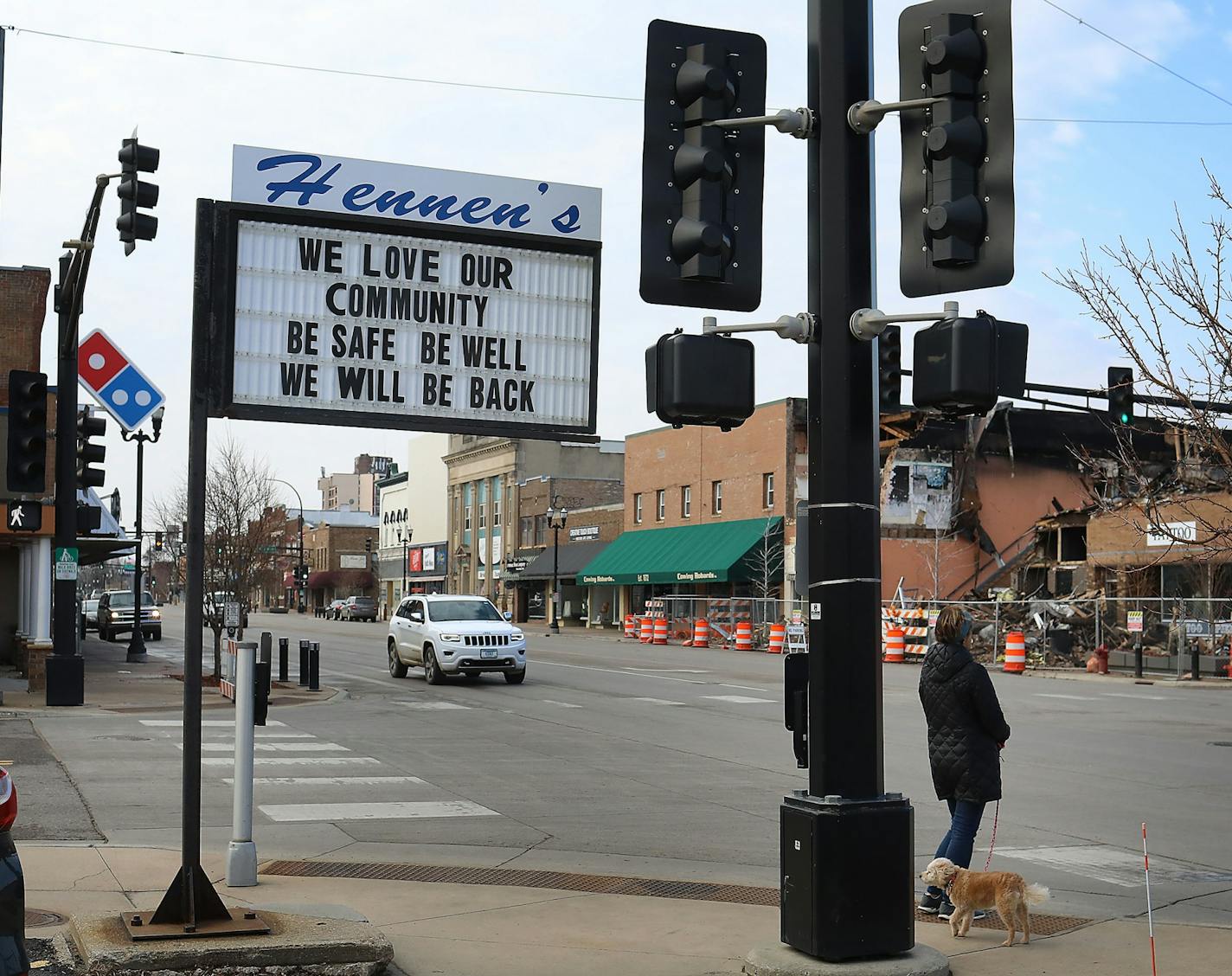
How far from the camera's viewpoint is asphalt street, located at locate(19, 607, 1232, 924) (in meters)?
10.1

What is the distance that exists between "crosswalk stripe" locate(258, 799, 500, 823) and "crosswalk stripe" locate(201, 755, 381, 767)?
2949mm

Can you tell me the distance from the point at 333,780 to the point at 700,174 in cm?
890

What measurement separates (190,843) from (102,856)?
2959 millimetres

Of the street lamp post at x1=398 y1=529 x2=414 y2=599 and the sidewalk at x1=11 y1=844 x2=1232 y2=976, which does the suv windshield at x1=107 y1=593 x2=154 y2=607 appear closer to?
the sidewalk at x1=11 y1=844 x2=1232 y2=976

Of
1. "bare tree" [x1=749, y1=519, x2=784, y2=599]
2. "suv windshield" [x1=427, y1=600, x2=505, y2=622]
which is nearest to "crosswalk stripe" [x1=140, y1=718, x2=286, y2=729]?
"suv windshield" [x1=427, y1=600, x2=505, y2=622]

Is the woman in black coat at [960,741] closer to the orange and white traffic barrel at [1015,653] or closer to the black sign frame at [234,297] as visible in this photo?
the black sign frame at [234,297]

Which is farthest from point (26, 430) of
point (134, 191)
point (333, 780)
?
point (333, 780)

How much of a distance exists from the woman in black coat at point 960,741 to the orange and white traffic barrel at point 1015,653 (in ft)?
93.5

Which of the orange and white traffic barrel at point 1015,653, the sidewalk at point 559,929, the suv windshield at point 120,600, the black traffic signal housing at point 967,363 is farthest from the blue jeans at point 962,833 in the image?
the suv windshield at point 120,600

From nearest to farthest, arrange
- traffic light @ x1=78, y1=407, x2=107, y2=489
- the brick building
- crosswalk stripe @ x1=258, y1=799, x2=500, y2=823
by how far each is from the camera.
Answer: crosswalk stripe @ x1=258, y1=799, x2=500, y2=823, traffic light @ x1=78, y1=407, x2=107, y2=489, the brick building

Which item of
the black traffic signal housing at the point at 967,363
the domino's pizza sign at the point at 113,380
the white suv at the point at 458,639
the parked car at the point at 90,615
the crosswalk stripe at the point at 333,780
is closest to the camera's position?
the black traffic signal housing at the point at 967,363

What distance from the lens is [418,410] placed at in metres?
7.92

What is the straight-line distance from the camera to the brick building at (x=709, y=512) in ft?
176

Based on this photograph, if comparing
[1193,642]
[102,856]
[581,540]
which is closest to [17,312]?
[102,856]
